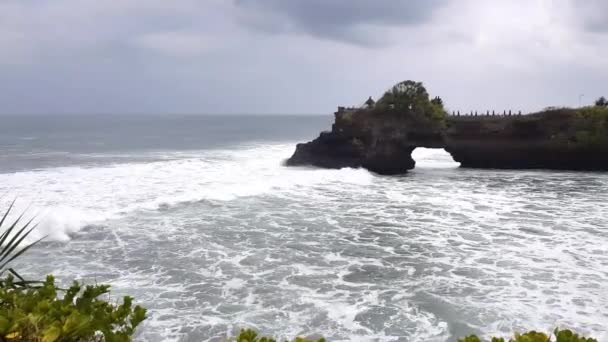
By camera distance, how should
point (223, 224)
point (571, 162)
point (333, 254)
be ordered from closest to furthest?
1. point (333, 254)
2. point (223, 224)
3. point (571, 162)

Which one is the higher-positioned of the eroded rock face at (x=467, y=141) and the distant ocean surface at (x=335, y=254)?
the eroded rock face at (x=467, y=141)

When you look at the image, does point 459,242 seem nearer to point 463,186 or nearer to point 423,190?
point 423,190

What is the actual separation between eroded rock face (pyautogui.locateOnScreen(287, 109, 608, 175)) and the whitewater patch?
303 cm

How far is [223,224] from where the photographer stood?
17.7 meters

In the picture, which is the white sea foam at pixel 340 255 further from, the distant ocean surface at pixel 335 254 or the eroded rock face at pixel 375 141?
the eroded rock face at pixel 375 141

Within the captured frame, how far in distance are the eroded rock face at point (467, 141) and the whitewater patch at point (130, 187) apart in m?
3.03

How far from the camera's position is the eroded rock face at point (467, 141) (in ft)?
113

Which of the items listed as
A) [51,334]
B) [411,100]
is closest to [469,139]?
[411,100]

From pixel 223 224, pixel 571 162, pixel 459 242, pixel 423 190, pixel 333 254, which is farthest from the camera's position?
pixel 571 162

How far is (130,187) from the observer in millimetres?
26016

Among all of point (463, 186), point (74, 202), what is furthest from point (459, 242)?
point (74, 202)

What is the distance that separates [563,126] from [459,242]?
83.3ft

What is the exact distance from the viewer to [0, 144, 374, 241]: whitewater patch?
18.9 metres

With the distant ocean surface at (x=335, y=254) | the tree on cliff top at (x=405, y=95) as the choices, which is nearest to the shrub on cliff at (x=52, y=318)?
the distant ocean surface at (x=335, y=254)
